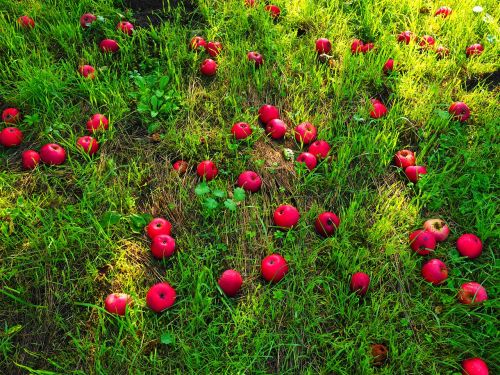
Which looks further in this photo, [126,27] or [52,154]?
[126,27]

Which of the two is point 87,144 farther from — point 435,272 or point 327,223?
point 435,272

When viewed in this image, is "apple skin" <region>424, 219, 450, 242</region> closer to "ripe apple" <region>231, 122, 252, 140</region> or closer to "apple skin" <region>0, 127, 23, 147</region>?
"ripe apple" <region>231, 122, 252, 140</region>

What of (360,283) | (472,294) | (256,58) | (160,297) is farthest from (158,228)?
(472,294)

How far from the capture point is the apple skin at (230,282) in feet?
7.55

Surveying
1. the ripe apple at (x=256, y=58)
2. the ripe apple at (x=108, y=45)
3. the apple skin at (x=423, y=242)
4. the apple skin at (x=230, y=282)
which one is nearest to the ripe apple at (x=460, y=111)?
the apple skin at (x=423, y=242)

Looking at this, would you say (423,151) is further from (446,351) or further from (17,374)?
(17,374)

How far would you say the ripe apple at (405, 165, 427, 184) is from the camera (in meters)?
2.87

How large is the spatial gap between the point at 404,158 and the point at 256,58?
1.40 metres

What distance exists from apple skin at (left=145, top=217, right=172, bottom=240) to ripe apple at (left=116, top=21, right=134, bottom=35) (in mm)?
1820

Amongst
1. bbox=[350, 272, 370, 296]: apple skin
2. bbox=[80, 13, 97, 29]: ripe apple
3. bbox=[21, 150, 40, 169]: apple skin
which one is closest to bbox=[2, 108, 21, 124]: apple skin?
bbox=[21, 150, 40, 169]: apple skin

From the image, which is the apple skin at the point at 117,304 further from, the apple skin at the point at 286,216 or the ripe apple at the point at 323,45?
the ripe apple at the point at 323,45

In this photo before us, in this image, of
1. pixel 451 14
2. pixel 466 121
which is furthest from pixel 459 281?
pixel 451 14

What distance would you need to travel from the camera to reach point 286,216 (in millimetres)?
2566

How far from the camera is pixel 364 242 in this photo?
2.61 meters
